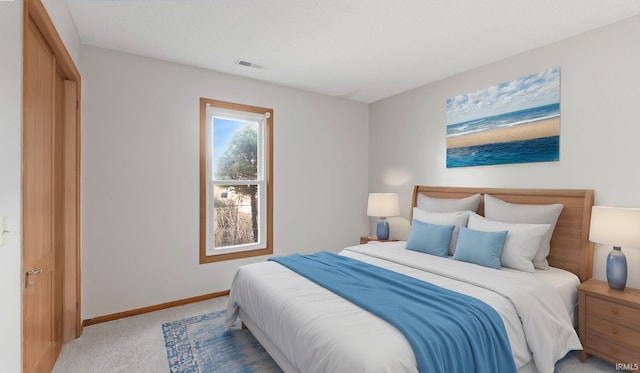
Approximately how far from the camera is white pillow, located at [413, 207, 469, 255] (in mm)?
3047

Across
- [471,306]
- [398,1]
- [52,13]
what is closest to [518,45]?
[398,1]

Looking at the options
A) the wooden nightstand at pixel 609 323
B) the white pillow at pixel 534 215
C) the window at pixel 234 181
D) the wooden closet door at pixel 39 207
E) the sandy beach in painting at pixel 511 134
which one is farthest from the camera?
the window at pixel 234 181

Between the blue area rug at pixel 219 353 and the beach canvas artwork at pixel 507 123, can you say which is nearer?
the blue area rug at pixel 219 353

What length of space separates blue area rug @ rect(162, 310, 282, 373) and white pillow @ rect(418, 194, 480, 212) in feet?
7.74

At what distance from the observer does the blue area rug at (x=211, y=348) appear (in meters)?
2.21

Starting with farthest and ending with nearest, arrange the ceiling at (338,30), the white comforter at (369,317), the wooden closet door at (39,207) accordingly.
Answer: the ceiling at (338,30), the wooden closet door at (39,207), the white comforter at (369,317)

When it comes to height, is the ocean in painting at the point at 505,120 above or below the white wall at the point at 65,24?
below

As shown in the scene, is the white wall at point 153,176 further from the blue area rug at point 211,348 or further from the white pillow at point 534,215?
the white pillow at point 534,215

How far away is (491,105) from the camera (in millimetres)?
3305

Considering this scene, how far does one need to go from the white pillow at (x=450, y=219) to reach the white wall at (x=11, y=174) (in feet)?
10.4

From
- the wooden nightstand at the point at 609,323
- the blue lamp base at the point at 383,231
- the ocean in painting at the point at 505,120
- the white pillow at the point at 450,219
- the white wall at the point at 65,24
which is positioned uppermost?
the white wall at the point at 65,24

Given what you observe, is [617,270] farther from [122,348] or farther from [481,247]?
[122,348]

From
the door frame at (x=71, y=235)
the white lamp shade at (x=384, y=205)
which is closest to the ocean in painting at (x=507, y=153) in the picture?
the white lamp shade at (x=384, y=205)

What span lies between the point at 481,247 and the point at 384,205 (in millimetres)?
1558
